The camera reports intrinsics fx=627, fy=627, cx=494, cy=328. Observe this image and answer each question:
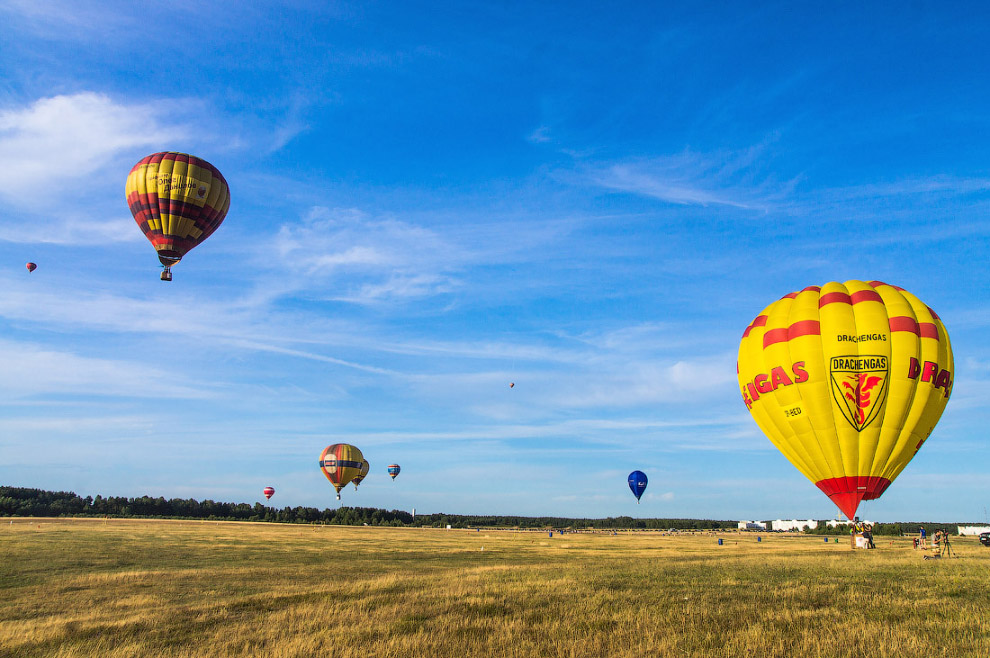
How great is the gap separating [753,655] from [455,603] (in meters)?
8.98

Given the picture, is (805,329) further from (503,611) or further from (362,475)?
(362,475)

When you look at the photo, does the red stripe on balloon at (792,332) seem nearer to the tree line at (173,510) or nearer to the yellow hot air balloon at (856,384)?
the yellow hot air balloon at (856,384)

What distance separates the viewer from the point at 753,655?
11734 millimetres

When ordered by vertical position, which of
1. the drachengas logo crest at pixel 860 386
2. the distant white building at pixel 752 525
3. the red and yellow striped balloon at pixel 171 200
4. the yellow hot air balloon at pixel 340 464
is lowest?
the distant white building at pixel 752 525

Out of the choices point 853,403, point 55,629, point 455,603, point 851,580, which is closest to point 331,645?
point 455,603

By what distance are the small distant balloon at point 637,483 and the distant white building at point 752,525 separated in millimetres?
96680

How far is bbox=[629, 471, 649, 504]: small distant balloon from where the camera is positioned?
84562 millimetres

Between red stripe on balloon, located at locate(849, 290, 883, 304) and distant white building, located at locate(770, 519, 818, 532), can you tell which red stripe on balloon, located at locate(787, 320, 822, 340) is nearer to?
red stripe on balloon, located at locate(849, 290, 883, 304)

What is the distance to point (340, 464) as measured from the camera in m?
98.1

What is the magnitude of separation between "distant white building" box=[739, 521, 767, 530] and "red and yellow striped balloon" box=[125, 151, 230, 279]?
533 feet

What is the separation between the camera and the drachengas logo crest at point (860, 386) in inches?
1262

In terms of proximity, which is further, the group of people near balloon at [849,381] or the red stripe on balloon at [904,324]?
the red stripe on balloon at [904,324]

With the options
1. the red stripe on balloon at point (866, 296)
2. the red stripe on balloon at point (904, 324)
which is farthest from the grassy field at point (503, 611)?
the red stripe on balloon at point (866, 296)

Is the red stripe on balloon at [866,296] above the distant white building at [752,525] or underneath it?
above
